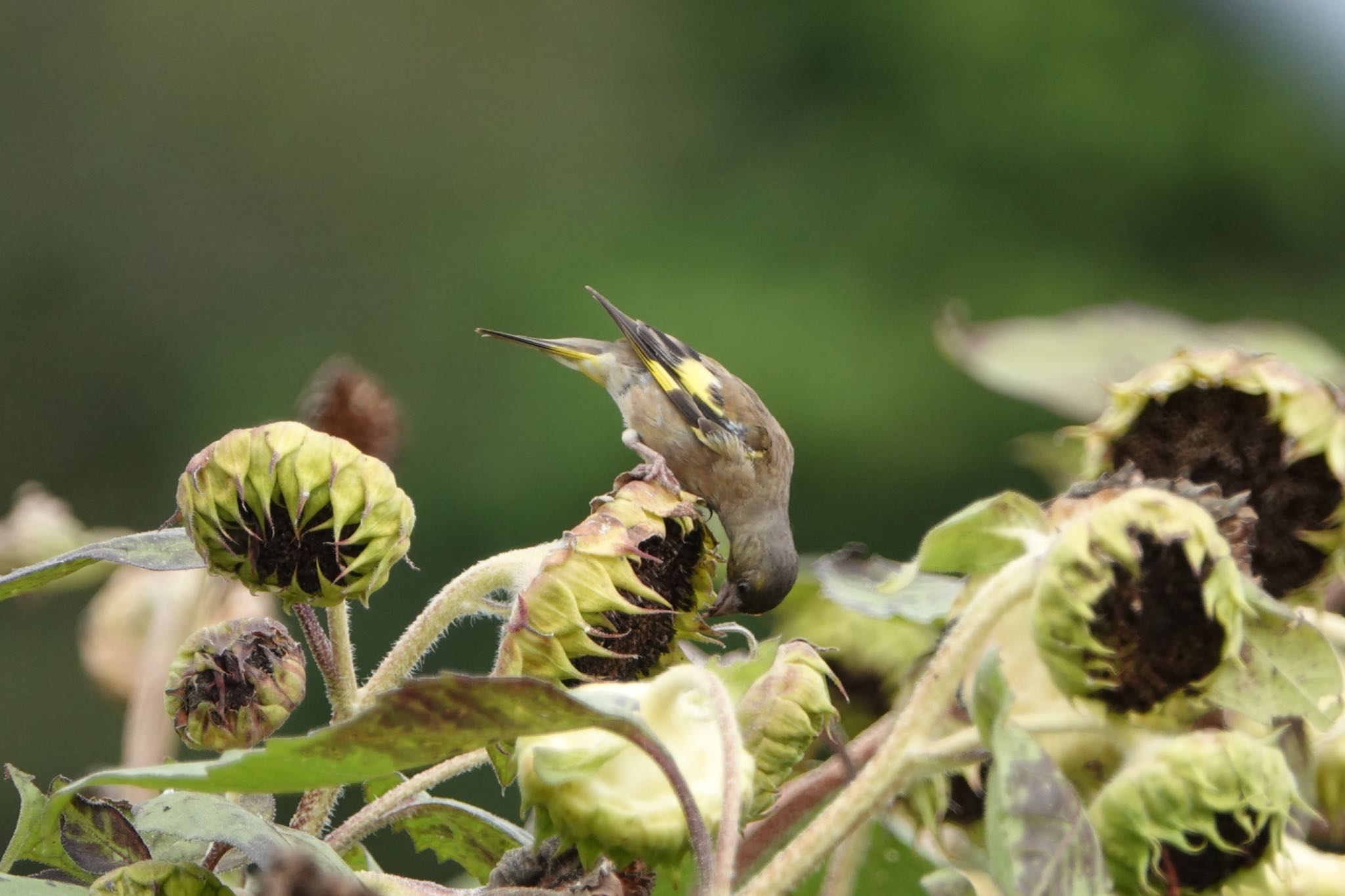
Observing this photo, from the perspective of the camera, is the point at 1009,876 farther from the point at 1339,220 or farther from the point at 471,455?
the point at 1339,220

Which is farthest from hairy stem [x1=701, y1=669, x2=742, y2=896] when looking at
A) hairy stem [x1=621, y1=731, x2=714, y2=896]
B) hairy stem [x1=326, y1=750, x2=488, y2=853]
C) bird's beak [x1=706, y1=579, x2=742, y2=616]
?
bird's beak [x1=706, y1=579, x2=742, y2=616]

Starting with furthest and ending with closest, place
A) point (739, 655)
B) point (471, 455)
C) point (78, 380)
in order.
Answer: point (78, 380), point (471, 455), point (739, 655)

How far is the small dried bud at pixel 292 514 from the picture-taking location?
490 millimetres

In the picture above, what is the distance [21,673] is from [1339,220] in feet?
14.0

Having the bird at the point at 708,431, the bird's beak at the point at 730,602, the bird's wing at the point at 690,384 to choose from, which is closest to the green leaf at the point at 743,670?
the bird's beak at the point at 730,602

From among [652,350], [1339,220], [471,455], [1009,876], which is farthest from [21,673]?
[1009,876]

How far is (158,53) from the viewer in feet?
20.7

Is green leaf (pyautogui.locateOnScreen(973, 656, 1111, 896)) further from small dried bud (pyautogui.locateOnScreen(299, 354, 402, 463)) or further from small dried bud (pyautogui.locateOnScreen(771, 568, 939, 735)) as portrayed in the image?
small dried bud (pyautogui.locateOnScreen(299, 354, 402, 463))

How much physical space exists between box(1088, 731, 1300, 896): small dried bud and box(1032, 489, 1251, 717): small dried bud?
0.06ft

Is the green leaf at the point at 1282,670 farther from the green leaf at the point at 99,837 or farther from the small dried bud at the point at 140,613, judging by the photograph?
the small dried bud at the point at 140,613

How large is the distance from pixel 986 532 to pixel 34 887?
30 centimetres

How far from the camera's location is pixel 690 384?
1.82 meters

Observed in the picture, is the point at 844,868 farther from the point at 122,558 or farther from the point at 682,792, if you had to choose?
the point at 122,558

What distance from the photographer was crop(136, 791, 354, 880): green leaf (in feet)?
1.38
